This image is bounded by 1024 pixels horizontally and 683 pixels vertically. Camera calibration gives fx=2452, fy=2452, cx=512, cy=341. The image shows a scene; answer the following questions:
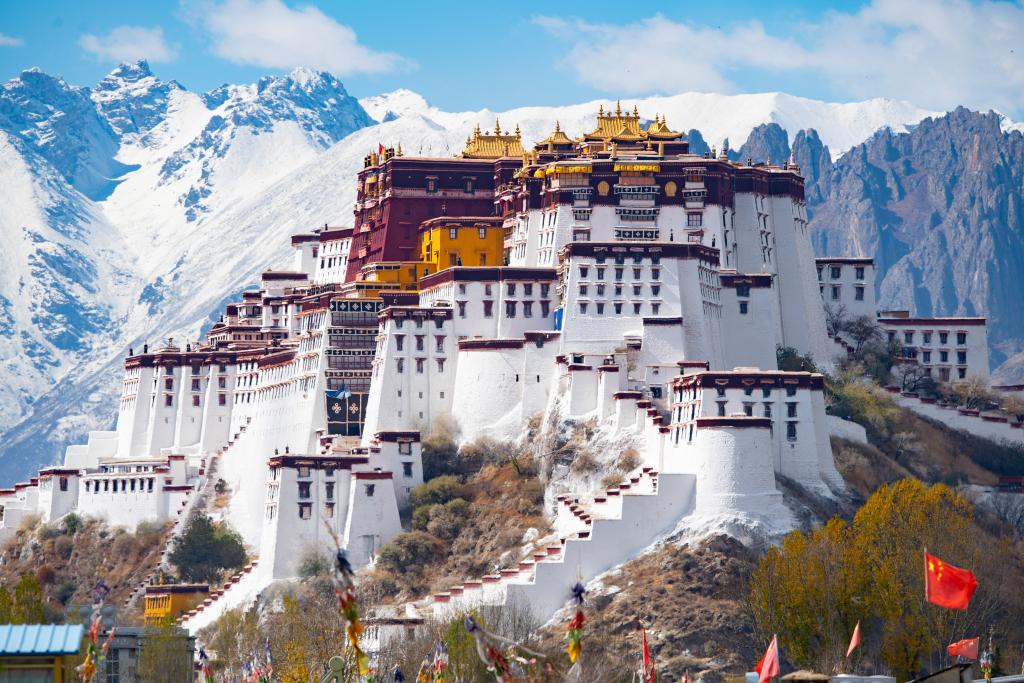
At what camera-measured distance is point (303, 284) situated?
151 meters

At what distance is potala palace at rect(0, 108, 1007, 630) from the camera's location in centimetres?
10994

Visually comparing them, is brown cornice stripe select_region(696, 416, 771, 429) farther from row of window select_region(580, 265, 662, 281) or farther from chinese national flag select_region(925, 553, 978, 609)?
chinese national flag select_region(925, 553, 978, 609)

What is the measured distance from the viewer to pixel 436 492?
11962 centimetres

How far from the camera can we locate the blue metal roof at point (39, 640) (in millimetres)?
47181

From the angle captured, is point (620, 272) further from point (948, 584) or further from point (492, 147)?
point (948, 584)

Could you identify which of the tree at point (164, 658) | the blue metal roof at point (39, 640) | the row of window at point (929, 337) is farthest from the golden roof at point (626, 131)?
the blue metal roof at point (39, 640)

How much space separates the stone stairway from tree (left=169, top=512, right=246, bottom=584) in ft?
67.2

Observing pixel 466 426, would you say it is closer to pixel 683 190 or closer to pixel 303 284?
pixel 683 190

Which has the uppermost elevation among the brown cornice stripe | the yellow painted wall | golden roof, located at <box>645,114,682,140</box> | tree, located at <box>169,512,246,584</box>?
golden roof, located at <box>645,114,682,140</box>

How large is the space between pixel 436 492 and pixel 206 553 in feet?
50.1

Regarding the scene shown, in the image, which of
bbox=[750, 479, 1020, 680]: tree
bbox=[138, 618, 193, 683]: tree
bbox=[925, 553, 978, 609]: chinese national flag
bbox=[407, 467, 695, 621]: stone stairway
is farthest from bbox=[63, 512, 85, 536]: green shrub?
bbox=[925, 553, 978, 609]: chinese national flag

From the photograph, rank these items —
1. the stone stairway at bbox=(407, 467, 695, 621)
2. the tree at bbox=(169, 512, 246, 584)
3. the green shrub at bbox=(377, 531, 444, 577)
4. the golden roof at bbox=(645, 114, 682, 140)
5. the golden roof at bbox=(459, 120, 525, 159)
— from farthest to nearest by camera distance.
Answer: the golden roof at bbox=(459, 120, 525, 159) < the golden roof at bbox=(645, 114, 682, 140) < the tree at bbox=(169, 512, 246, 584) < the green shrub at bbox=(377, 531, 444, 577) < the stone stairway at bbox=(407, 467, 695, 621)

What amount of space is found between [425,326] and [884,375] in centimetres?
2622

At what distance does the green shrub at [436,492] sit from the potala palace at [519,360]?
36.0 inches
